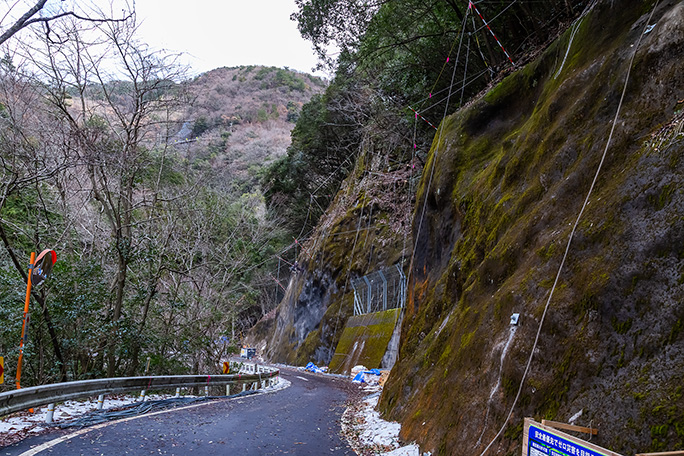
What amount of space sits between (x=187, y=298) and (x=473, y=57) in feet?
43.8

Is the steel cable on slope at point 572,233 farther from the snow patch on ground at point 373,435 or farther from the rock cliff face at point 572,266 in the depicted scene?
the snow patch on ground at point 373,435

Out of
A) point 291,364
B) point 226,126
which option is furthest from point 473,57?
point 226,126

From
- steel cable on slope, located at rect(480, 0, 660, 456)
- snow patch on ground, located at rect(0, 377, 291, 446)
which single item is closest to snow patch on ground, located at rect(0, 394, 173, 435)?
snow patch on ground, located at rect(0, 377, 291, 446)

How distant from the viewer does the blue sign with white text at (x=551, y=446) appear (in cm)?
292

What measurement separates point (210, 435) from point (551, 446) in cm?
562

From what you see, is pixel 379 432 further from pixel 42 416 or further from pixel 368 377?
pixel 368 377

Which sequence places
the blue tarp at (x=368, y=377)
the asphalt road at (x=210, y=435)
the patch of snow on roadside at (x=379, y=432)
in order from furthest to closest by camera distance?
the blue tarp at (x=368, y=377) → the patch of snow on roadside at (x=379, y=432) → the asphalt road at (x=210, y=435)

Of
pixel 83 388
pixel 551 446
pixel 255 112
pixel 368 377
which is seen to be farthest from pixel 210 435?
pixel 255 112

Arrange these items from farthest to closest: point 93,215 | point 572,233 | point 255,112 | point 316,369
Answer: point 255,112, point 316,369, point 93,215, point 572,233

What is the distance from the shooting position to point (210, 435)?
7164 millimetres

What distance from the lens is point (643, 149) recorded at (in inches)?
187

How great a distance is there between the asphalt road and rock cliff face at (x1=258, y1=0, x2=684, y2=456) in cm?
151

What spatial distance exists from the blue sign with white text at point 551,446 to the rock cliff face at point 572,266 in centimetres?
70

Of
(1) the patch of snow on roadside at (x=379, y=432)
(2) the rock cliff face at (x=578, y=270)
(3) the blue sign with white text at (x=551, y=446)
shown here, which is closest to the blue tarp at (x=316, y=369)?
(1) the patch of snow on roadside at (x=379, y=432)
